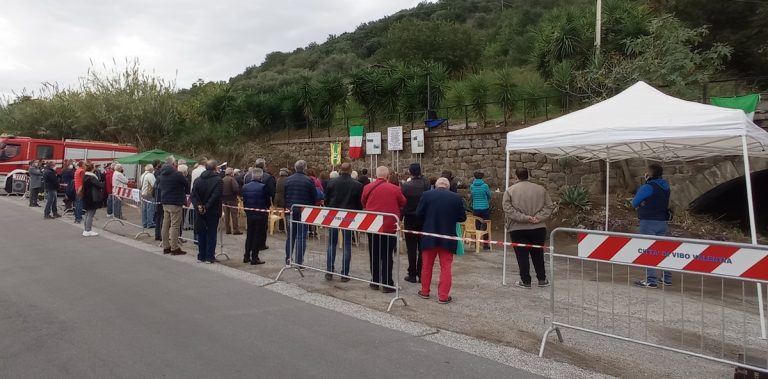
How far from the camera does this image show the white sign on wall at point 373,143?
20.3 m

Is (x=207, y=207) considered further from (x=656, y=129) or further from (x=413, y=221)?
(x=656, y=129)

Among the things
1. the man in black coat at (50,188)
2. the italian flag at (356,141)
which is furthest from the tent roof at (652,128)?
the man in black coat at (50,188)

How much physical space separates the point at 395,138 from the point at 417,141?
0.94m

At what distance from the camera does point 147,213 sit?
45.1 feet

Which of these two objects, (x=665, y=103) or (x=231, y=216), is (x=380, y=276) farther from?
(x=231, y=216)

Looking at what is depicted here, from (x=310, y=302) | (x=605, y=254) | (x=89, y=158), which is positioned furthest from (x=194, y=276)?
(x=89, y=158)

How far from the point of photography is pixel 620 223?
13.1 m

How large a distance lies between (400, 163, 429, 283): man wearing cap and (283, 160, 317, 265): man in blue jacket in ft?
5.42

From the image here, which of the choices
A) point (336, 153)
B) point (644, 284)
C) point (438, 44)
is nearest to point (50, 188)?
point (336, 153)

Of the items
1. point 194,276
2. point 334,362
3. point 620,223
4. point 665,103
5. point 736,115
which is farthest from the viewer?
point 620,223

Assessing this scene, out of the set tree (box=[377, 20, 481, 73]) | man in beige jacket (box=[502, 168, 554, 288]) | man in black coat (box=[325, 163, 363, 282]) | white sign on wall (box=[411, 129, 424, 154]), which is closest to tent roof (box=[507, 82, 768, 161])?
man in beige jacket (box=[502, 168, 554, 288])

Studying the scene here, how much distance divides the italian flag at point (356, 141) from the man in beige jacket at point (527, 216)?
536 inches

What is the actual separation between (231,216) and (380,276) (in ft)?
23.5

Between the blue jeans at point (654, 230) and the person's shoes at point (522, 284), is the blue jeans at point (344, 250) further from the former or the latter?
the blue jeans at point (654, 230)
